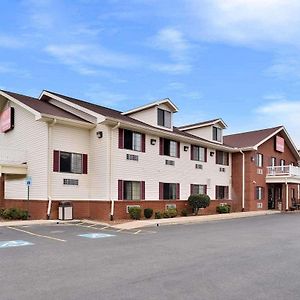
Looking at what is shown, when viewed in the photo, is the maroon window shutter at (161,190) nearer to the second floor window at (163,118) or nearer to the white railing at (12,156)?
the second floor window at (163,118)

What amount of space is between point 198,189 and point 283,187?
14071mm

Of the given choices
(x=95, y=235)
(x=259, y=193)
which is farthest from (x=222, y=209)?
(x=95, y=235)

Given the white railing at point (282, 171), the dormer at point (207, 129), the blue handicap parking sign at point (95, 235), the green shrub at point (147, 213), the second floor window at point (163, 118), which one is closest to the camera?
the blue handicap parking sign at point (95, 235)

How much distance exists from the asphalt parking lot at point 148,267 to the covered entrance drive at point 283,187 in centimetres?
2380

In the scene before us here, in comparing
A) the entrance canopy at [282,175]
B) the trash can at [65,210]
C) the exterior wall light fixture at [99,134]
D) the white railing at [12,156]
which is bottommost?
the trash can at [65,210]

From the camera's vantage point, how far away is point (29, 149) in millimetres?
23875

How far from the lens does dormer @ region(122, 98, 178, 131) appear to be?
27859 millimetres

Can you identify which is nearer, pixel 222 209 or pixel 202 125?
pixel 222 209

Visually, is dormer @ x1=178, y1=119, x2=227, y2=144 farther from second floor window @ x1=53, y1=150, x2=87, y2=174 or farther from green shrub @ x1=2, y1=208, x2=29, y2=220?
green shrub @ x1=2, y1=208, x2=29, y2=220

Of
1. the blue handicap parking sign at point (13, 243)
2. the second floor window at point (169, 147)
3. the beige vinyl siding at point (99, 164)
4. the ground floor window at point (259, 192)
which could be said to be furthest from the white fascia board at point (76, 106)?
the ground floor window at point (259, 192)

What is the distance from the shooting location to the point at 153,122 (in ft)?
91.9

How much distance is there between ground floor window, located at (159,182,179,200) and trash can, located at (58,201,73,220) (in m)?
7.05

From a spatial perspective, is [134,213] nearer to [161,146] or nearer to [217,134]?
[161,146]

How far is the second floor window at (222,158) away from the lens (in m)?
34.1
